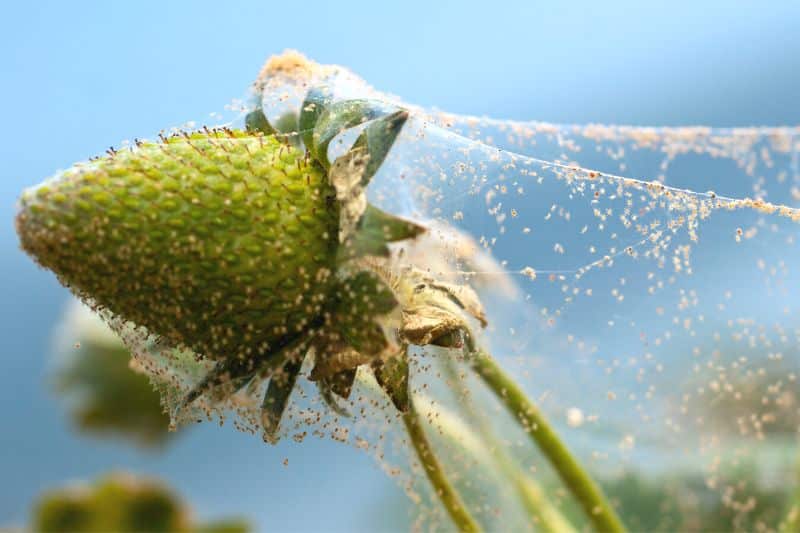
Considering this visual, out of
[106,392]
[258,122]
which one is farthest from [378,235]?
[106,392]

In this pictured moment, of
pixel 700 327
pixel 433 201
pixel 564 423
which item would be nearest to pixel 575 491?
pixel 564 423

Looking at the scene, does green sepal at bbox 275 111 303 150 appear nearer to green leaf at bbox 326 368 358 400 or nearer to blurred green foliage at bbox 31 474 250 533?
green leaf at bbox 326 368 358 400

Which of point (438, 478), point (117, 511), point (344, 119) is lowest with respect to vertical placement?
point (117, 511)

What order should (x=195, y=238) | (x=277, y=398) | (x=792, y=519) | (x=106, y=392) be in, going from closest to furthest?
(x=195, y=238), (x=277, y=398), (x=792, y=519), (x=106, y=392)

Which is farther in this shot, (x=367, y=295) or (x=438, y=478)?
(x=438, y=478)

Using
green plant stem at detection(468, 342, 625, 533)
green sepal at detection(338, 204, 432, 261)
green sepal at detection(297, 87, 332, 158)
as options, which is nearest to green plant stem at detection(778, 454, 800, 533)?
green plant stem at detection(468, 342, 625, 533)

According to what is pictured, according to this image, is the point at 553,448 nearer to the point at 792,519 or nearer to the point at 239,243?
the point at 792,519
